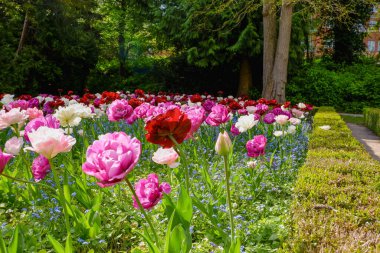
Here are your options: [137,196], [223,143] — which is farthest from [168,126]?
[137,196]

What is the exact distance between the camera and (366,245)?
2.08 m

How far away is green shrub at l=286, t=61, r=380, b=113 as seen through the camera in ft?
63.9

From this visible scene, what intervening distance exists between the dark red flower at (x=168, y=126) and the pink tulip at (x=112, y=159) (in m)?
0.19

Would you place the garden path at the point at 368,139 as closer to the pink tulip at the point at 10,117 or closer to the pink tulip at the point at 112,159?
the pink tulip at the point at 10,117

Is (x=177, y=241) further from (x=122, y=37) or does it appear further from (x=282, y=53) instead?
(x=122, y=37)

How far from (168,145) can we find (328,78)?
1952cm

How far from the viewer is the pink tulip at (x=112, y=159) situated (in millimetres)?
1471

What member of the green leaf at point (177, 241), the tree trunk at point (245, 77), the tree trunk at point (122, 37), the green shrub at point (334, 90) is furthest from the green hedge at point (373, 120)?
the tree trunk at point (122, 37)

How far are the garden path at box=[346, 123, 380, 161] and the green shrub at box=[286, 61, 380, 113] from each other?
→ 532 cm

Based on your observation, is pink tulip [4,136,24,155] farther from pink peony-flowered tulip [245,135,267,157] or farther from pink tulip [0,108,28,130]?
pink peony-flowered tulip [245,135,267,157]

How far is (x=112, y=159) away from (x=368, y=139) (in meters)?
10.4

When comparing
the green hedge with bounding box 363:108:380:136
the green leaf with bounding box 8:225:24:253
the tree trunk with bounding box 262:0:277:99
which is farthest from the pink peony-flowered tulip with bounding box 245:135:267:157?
the tree trunk with bounding box 262:0:277:99

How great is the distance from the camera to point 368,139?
10633 mm

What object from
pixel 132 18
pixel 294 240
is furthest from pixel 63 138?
pixel 132 18
